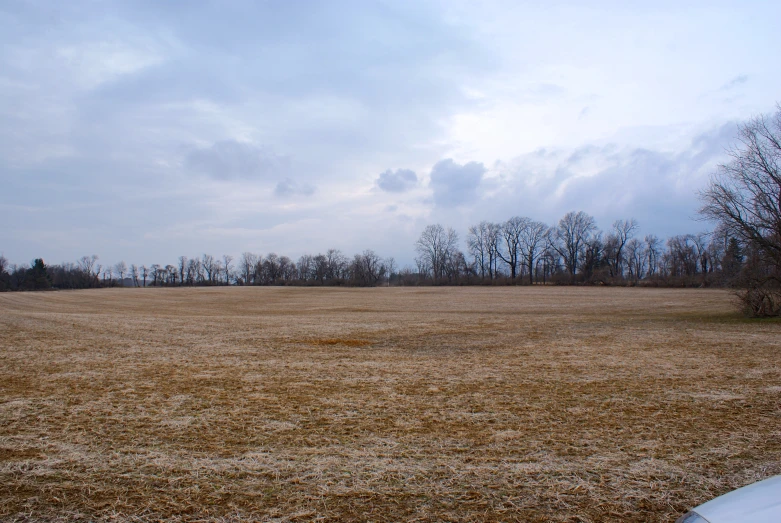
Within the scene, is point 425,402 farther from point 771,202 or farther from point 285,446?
point 771,202

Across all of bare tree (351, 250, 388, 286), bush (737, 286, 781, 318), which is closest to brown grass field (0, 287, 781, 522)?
bush (737, 286, 781, 318)

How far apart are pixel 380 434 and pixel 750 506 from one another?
4290 millimetres

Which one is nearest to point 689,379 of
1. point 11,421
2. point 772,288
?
point 11,421

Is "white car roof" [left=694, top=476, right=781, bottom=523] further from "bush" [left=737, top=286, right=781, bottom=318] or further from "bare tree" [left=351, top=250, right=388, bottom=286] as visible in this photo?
"bare tree" [left=351, top=250, right=388, bottom=286]

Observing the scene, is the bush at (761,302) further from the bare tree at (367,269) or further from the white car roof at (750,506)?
the bare tree at (367,269)

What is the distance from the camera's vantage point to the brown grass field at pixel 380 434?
4129 mm

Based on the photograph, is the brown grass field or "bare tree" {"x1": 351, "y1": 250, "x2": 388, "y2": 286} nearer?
the brown grass field

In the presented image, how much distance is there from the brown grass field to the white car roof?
145cm

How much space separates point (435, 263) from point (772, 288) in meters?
87.4

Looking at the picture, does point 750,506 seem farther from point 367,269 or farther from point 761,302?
point 367,269

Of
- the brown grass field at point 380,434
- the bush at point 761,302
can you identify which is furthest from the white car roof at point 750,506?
the bush at point 761,302

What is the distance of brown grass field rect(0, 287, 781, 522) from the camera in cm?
413

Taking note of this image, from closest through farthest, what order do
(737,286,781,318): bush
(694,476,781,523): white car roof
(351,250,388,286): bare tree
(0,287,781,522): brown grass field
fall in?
(694,476,781,523): white car roof
(0,287,781,522): brown grass field
(737,286,781,318): bush
(351,250,388,286): bare tree

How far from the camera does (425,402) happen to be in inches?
306
